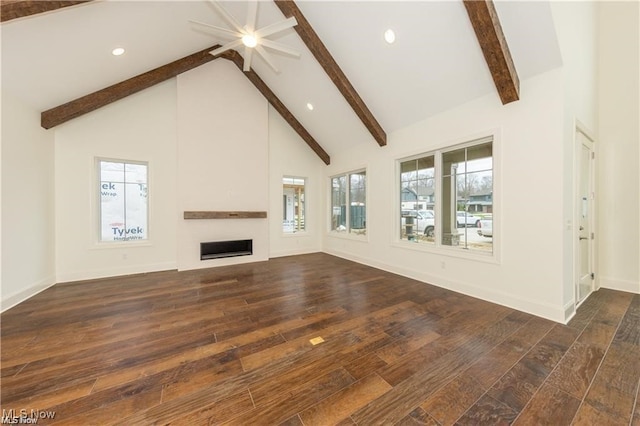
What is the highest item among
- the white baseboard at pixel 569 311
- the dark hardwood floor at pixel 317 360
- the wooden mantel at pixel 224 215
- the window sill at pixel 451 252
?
the wooden mantel at pixel 224 215

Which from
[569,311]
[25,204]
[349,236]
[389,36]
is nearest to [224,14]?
[389,36]

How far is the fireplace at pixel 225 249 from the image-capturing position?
5.27 meters

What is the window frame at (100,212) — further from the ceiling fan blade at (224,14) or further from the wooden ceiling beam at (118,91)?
the ceiling fan blade at (224,14)

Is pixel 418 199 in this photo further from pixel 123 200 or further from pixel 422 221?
pixel 123 200

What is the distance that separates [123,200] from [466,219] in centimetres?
633

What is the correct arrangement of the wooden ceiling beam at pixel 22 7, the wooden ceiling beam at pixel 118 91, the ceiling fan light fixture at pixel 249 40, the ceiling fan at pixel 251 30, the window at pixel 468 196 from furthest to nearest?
the wooden ceiling beam at pixel 118 91
the window at pixel 468 196
the ceiling fan light fixture at pixel 249 40
the ceiling fan at pixel 251 30
the wooden ceiling beam at pixel 22 7

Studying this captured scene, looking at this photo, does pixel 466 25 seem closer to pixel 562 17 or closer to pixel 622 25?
pixel 562 17

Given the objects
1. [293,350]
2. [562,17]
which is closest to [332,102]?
[562,17]

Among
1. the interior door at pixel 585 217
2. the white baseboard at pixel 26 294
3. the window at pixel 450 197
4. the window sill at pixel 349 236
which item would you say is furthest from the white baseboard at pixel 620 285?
the white baseboard at pixel 26 294

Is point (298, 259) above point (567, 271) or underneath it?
underneath

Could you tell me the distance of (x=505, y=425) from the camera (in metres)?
1.42

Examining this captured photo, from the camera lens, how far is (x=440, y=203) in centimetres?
403

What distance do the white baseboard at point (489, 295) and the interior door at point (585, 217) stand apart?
2.66 ft

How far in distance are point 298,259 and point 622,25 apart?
6851 mm
